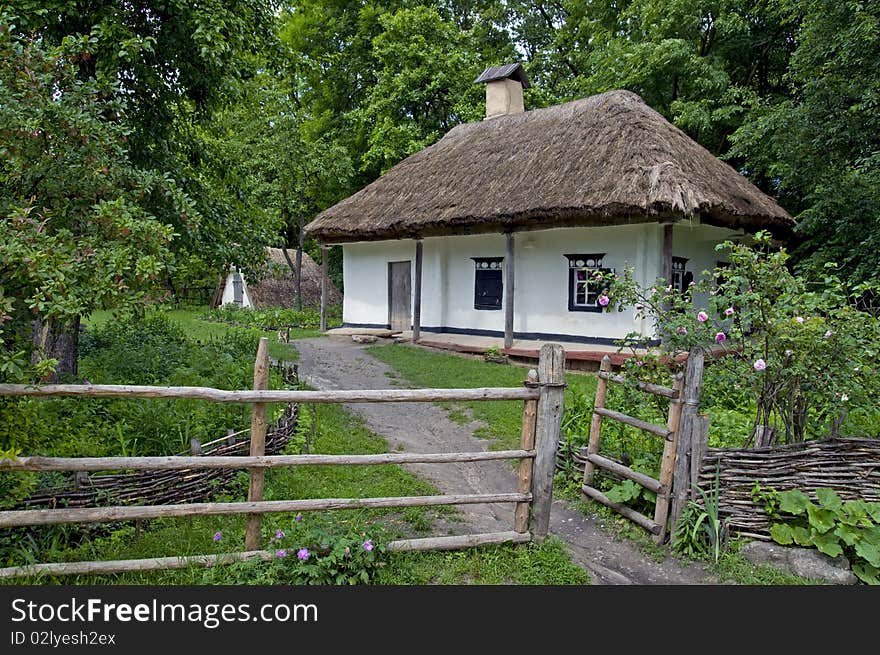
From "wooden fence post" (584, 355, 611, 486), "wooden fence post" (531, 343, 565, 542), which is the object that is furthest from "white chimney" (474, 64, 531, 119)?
"wooden fence post" (531, 343, 565, 542)

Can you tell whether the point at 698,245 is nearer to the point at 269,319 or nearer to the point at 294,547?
the point at 294,547

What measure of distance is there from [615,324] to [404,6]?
17.5 meters

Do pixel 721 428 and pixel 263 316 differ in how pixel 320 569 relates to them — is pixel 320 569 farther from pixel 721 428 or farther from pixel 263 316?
pixel 263 316

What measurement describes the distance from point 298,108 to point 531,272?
1553 cm

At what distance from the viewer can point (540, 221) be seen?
37.1 ft

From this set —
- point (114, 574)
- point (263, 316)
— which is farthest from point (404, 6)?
point (114, 574)

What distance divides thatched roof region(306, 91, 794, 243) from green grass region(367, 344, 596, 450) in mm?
2533

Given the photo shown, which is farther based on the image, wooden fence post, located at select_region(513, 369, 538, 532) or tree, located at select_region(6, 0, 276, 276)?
tree, located at select_region(6, 0, 276, 276)

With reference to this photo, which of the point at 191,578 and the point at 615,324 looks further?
the point at 615,324

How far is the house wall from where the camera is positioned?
1163 centimetres

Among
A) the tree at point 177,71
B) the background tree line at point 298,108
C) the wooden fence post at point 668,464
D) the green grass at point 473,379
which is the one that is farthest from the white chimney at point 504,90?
the wooden fence post at point 668,464

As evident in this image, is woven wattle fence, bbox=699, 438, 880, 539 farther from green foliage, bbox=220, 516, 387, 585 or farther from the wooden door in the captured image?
the wooden door

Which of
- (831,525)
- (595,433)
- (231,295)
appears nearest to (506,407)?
(595,433)

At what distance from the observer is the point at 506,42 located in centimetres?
2428
